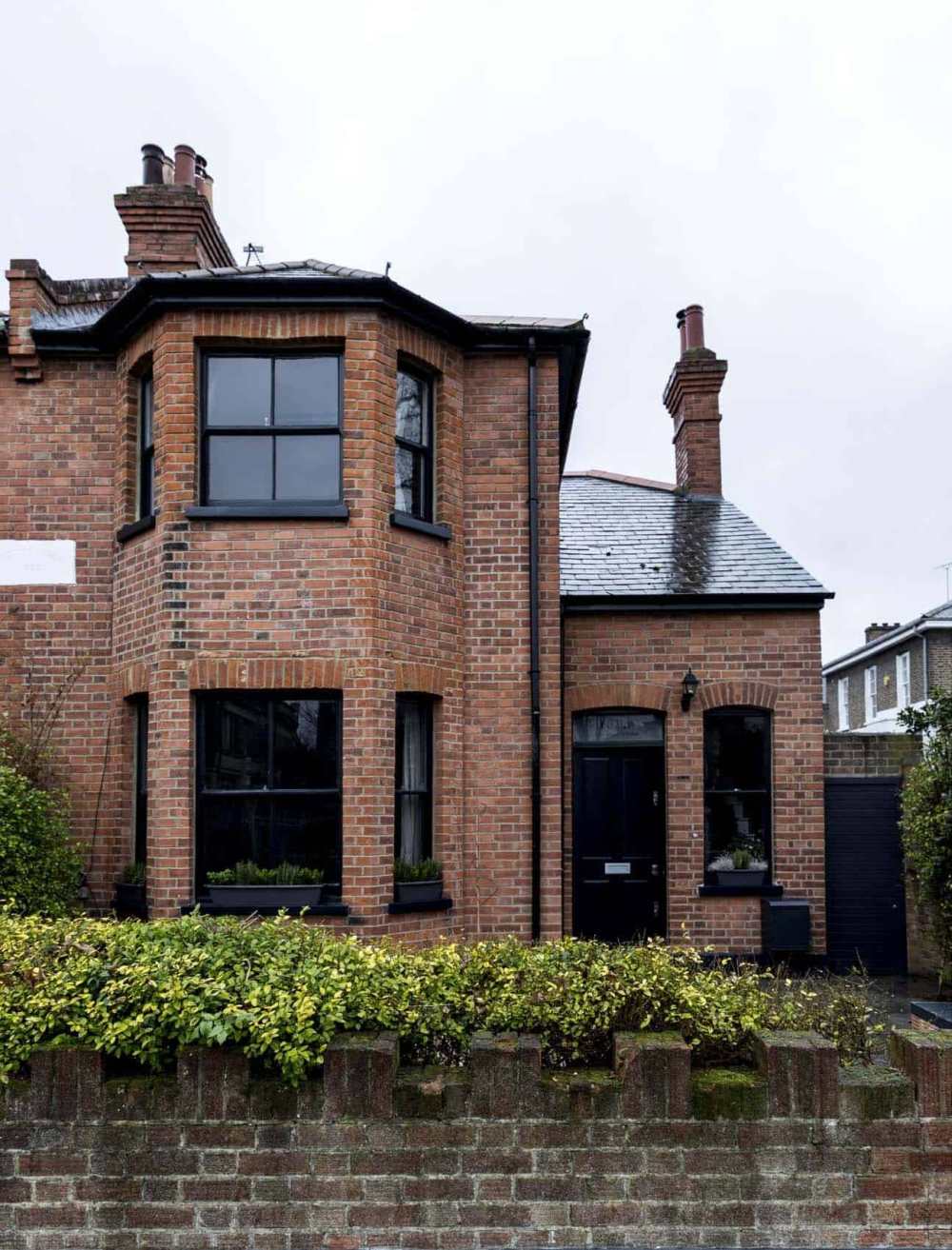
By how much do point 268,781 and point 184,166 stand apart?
7.91m

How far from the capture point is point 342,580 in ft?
30.5

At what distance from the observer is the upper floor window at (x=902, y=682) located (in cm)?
2764

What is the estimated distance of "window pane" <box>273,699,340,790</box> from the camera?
9.34 m

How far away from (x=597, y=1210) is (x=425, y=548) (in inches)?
249

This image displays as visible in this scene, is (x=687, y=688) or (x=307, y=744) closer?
(x=307, y=744)

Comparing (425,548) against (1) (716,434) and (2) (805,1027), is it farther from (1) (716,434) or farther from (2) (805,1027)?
(1) (716,434)

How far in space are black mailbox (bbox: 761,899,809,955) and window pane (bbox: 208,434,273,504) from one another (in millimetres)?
7260

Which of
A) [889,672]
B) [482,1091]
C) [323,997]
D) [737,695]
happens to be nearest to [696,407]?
[737,695]

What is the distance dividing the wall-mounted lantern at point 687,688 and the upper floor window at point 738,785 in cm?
35

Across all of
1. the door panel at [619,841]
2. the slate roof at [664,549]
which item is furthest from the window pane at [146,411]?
the door panel at [619,841]

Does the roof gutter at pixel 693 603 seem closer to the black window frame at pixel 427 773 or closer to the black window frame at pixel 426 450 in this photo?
the black window frame at pixel 426 450

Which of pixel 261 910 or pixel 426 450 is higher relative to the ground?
pixel 426 450

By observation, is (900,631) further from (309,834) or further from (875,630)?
(309,834)

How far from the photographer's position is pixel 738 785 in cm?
1270
